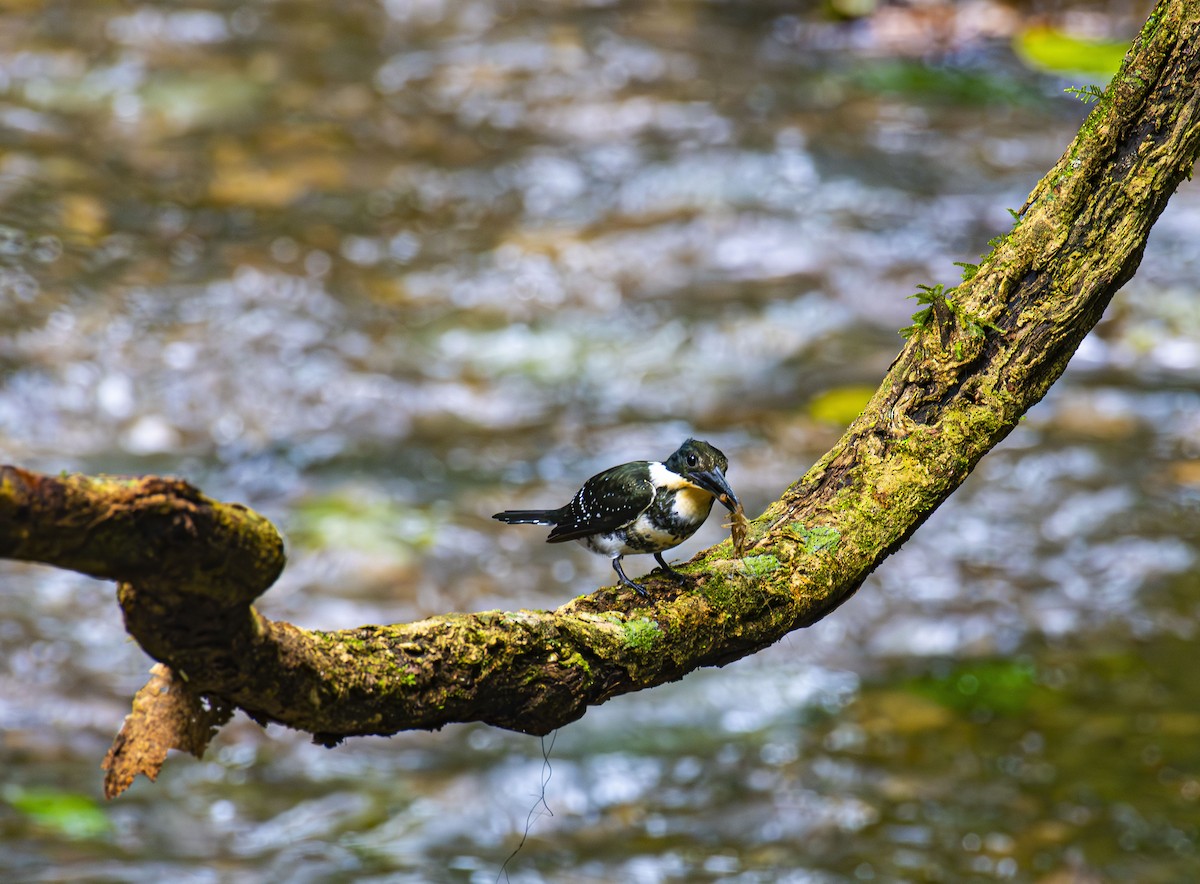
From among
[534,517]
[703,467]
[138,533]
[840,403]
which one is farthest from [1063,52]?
[138,533]

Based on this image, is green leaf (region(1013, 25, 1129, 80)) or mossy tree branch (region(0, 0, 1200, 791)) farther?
green leaf (region(1013, 25, 1129, 80))

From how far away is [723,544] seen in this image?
3.24 m

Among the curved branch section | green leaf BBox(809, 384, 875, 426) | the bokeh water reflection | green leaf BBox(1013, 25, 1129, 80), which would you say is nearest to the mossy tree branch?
the curved branch section

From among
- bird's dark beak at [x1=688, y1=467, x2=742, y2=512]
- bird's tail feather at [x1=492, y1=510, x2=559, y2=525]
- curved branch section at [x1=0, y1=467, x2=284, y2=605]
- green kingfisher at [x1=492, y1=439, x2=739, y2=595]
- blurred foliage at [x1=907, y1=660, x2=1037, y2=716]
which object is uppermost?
curved branch section at [x1=0, y1=467, x2=284, y2=605]

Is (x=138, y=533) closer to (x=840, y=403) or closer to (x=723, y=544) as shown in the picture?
(x=723, y=544)

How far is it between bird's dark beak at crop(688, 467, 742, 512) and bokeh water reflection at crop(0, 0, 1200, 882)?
3.55m

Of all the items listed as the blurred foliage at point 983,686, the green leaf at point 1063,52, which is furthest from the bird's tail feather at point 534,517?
the green leaf at point 1063,52

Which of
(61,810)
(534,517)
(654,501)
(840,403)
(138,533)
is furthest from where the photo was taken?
(840,403)

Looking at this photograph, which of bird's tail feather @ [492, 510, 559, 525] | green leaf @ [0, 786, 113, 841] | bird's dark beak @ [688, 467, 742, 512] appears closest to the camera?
bird's dark beak @ [688, 467, 742, 512]

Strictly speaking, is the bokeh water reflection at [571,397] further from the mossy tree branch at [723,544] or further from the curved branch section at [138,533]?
the curved branch section at [138,533]

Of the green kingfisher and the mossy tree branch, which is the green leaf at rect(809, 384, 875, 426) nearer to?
the mossy tree branch

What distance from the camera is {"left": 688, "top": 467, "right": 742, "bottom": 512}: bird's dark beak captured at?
10.1 ft

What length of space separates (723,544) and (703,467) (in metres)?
0.22

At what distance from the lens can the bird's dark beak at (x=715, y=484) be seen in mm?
3080
